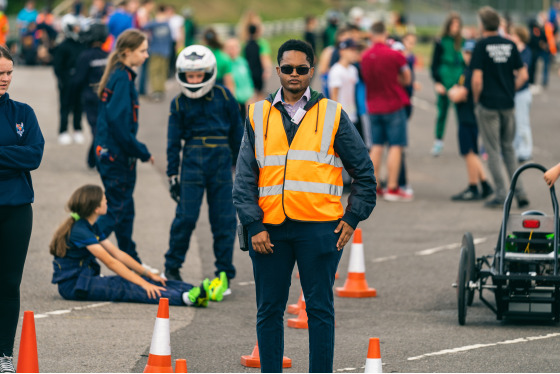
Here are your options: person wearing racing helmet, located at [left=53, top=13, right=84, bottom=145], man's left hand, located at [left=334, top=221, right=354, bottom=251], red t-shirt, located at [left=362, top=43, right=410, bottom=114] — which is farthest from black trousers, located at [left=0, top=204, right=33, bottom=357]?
person wearing racing helmet, located at [left=53, top=13, right=84, bottom=145]

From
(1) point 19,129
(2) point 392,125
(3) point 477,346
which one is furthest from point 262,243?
(2) point 392,125

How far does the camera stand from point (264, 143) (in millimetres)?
5812

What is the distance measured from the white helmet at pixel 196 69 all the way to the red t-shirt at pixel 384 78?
5.10 metres

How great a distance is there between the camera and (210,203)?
922 centimetres

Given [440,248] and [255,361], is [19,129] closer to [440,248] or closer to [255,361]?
[255,361]

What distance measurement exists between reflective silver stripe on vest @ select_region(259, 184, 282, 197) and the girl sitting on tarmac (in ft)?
9.63

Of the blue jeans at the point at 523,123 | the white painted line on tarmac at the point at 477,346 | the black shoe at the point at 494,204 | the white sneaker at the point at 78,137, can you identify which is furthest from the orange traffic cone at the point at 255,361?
the white sneaker at the point at 78,137

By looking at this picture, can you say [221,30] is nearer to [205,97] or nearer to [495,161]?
[495,161]

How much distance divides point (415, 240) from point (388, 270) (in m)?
1.59

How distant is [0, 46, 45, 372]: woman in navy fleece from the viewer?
6.39m

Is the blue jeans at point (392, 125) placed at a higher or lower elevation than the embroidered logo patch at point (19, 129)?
higher

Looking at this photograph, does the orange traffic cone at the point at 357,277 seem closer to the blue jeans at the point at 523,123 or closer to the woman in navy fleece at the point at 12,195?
the woman in navy fleece at the point at 12,195

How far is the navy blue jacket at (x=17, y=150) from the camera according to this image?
20.9ft

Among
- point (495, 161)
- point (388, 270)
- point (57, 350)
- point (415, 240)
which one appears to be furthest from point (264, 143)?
point (495, 161)
